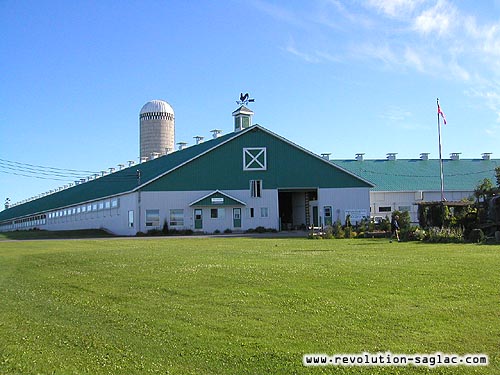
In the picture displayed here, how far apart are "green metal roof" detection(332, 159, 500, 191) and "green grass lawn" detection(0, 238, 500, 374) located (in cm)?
5190

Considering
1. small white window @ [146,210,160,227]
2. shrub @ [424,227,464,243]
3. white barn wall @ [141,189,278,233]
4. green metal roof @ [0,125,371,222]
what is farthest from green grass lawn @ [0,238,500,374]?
green metal roof @ [0,125,371,222]

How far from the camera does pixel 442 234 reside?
3056cm

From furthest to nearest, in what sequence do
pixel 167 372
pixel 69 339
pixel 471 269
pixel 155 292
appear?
pixel 471 269, pixel 155 292, pixel 69 339, pixel 167 372

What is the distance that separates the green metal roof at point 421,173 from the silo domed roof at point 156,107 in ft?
98.8

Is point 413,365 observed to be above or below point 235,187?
below

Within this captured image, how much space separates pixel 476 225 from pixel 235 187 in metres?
26.7

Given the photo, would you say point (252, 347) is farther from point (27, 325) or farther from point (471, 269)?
point (471, 269)

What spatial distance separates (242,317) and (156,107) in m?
82.9

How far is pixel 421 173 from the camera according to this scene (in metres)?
70.5

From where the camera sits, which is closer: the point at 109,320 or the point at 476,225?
the point at 109,320

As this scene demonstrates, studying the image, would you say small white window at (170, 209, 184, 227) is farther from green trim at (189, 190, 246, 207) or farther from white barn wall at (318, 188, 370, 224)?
white barn wall at (318, 188, 370, 224)

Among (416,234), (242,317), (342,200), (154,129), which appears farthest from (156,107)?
(242,317)

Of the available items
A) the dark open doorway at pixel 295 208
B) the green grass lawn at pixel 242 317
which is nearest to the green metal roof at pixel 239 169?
the dark open doorway at pixel 295 208

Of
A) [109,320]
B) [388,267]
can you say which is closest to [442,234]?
[388,267]
